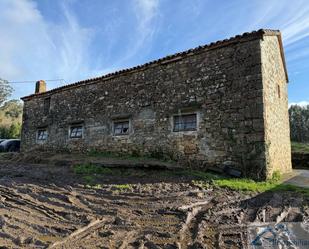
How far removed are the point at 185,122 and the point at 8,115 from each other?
5561cm

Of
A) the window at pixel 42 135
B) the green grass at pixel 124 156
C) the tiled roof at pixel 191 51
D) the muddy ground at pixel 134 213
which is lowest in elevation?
the muddy ground at pixel 134 213

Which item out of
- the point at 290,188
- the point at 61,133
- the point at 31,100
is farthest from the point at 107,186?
the point at 31,100

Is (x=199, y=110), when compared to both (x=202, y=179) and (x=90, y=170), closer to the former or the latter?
(x=202, y=179)

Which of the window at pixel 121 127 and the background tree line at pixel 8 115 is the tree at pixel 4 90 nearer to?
the background tree line at pixel 8 115

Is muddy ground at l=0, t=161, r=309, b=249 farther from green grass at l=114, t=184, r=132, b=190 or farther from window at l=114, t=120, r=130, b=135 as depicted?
window at l=114, t=120, r=130, b=135

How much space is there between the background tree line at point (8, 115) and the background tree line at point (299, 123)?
32.6 m

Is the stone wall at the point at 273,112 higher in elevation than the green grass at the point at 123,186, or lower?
higher

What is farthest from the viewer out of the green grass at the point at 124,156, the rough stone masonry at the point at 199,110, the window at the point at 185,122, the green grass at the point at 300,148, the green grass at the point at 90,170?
the green grass at the point at 300,148

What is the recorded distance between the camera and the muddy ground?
383cm

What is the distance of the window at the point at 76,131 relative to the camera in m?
12.3

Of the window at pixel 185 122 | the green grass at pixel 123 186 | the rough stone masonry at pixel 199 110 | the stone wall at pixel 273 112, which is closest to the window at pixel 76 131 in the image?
the rough stone masonry at pixel 199 110

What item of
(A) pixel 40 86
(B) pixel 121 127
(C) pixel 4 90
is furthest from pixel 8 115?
(B) pixel 121 127

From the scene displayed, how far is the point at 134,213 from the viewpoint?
493cm

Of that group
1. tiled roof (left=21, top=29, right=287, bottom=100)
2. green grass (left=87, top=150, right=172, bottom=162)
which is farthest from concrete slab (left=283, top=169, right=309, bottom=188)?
tiled roof (left=21, top=29, right=287, bottom=100)
